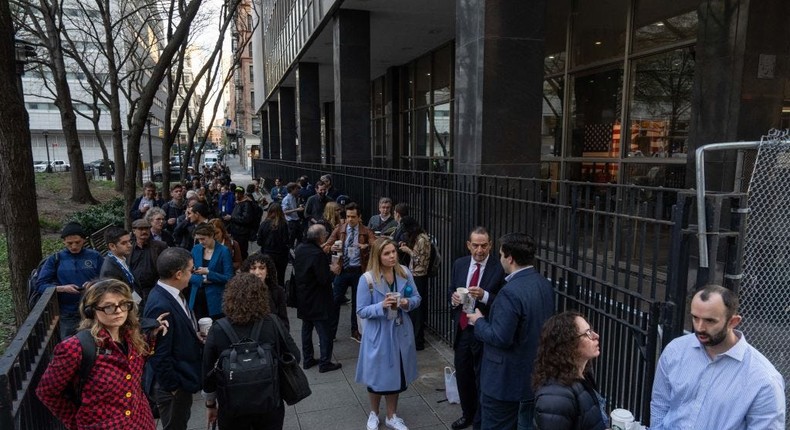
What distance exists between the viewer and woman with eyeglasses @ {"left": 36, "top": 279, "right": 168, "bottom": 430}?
2727 millimetres

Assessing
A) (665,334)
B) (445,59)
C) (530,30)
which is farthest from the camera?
(445,59)

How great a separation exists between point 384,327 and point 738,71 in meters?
7.11

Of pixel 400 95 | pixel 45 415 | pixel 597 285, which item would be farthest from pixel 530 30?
pixel 400 95

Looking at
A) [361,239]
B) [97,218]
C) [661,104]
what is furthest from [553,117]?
[97,218]

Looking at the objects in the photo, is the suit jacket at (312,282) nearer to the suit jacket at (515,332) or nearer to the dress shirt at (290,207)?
the suit jacket at (515,332)

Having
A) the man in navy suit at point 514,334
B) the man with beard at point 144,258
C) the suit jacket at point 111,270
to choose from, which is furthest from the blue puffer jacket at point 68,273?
the man in navy suit at point 514,334

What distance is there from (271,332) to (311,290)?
2420 millimetres

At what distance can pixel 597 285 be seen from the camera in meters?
4.04

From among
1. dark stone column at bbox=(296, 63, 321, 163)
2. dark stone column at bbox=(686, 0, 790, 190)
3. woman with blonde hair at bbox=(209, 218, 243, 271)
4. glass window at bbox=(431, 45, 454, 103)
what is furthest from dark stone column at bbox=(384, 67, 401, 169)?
woman with blonde hair at bbox=(209, 218, 243, 271)

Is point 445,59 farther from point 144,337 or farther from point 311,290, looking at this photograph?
point 144,337

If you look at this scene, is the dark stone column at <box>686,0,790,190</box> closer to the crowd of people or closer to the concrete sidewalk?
the crowd of people

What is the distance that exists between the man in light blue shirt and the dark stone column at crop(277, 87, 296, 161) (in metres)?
30.6

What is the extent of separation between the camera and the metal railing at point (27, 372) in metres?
2.58

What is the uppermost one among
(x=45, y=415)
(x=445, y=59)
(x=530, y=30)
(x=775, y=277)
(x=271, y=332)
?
(x=445, y=59)
